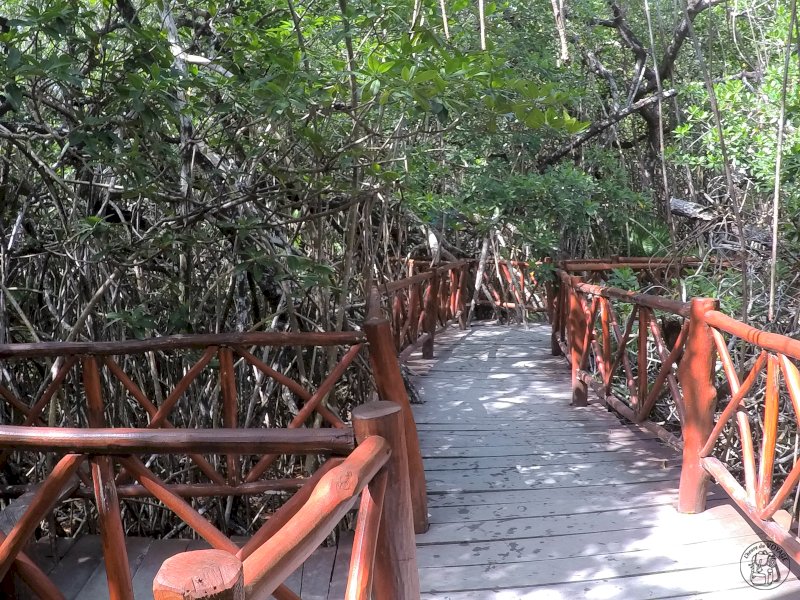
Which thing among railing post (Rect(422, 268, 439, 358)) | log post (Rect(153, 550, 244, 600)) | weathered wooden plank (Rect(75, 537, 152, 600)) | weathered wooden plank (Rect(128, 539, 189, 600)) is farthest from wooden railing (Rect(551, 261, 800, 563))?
railing post (Rect(422, 268, 439, 358))

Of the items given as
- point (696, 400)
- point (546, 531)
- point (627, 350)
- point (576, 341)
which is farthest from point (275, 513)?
point (576, 341)

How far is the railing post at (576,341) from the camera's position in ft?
16.2

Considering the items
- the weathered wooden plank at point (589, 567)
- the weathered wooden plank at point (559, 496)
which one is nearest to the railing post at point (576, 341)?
the weathered wooden plank at point (559, 496)

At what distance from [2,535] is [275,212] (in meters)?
1.77

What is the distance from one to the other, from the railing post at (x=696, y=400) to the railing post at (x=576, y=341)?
6.48ft

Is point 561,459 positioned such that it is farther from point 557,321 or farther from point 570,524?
point 557,321

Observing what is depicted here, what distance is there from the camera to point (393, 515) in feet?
5.15

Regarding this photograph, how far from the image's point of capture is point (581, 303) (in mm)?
5098

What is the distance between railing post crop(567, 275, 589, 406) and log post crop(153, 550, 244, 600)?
420 centimetres

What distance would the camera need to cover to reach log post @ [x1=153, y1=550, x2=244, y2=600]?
0.87 meters

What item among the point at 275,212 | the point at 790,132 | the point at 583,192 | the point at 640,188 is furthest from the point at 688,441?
the point at 640,188

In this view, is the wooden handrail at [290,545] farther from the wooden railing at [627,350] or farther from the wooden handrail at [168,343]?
the wooden railing at [627,350]

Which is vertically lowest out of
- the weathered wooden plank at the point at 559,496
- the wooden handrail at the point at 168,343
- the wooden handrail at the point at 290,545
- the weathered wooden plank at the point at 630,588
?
the weathered wooden plank at the point at 630,588

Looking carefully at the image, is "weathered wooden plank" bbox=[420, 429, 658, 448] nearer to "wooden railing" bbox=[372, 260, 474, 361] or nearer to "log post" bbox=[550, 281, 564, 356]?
"wooden railing" bbox=[372, 260, 474, 361]
